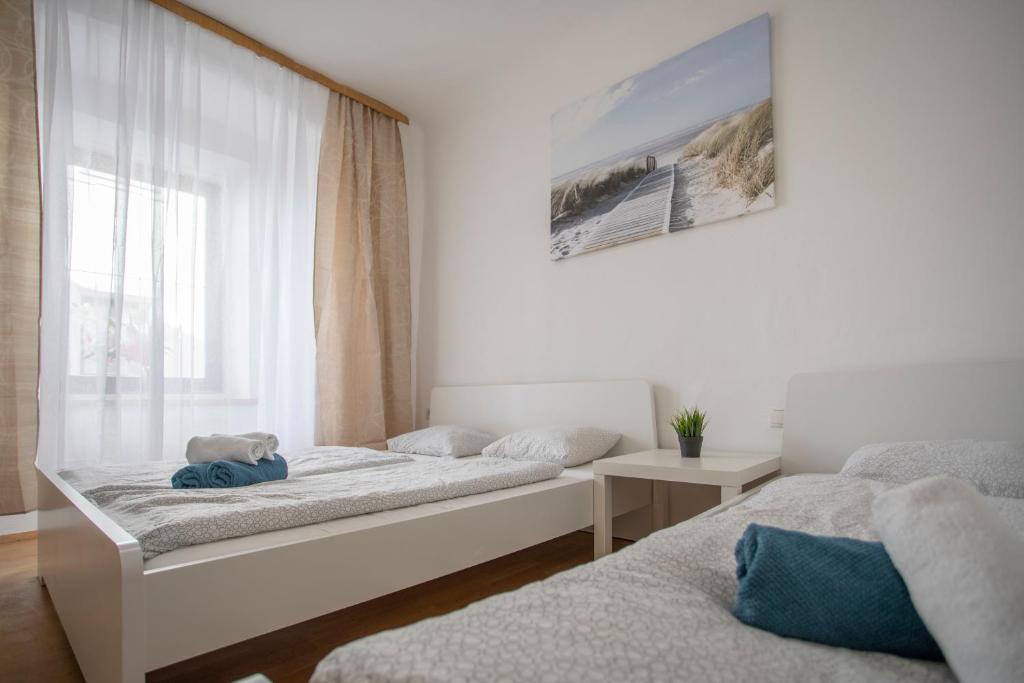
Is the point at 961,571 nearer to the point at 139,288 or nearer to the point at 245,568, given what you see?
the point at 245,568

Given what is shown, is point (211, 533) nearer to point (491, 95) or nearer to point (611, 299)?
point (611, 299)

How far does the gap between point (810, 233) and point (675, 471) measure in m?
1.08

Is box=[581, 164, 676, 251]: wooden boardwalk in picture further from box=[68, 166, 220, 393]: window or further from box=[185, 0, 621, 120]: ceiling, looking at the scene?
box=[68, 166, 220, 393]: window

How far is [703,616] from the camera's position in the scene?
2.57 feet

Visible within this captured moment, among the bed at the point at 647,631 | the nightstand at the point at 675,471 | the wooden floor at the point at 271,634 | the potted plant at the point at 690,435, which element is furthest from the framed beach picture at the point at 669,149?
the wooden floor at the point at 271,634

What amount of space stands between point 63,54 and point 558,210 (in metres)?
2.37

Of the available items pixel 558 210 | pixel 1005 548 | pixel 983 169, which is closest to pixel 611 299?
pixel 558 210

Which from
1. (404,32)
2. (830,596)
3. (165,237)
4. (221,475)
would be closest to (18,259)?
(165,237)

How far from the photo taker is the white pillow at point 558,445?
2.44 metres

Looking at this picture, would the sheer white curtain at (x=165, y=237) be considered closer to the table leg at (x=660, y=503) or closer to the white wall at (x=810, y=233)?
the white wall at (x=810, y=233)

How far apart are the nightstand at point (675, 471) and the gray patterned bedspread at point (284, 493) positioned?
201mm

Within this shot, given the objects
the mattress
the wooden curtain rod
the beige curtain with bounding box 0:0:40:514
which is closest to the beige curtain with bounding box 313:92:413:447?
the wooden curtain rod

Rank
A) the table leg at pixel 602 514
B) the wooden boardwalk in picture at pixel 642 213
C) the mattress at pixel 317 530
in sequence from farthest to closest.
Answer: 1. the wooden boardwalk in picture at pixel 642 213
2. the table leg at pixel 602 514
3. the mattress at pixel 317 530

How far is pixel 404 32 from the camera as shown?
3.04m
